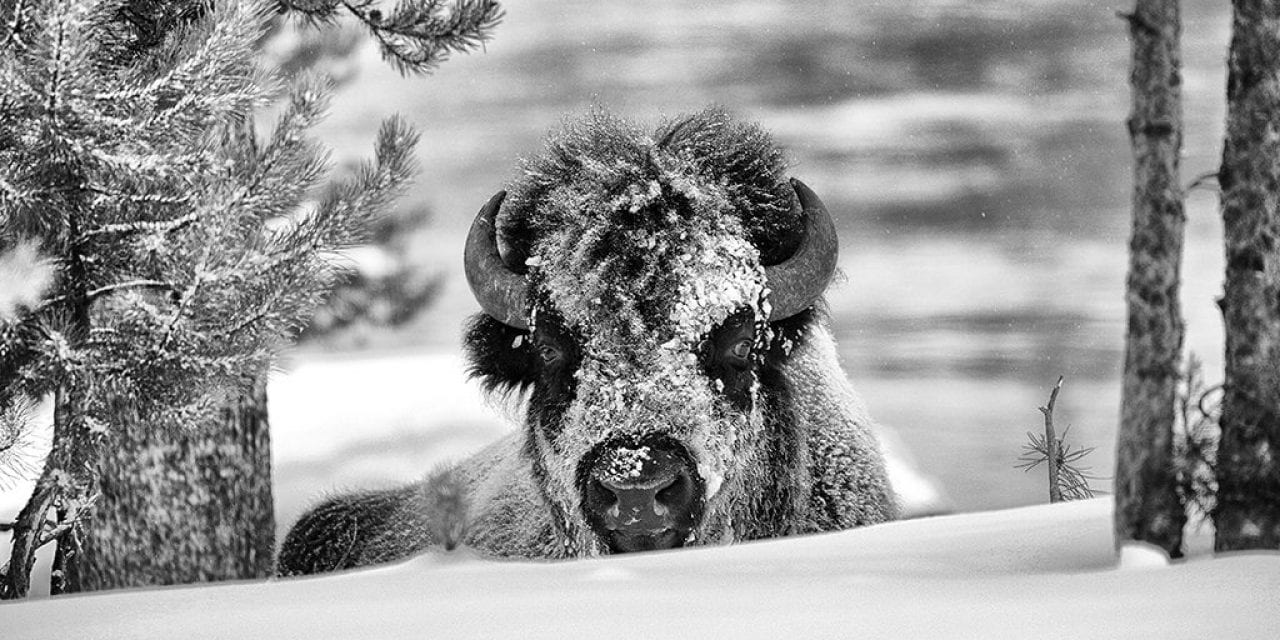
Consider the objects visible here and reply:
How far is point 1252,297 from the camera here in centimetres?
256

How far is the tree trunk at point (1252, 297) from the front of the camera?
2.55 m

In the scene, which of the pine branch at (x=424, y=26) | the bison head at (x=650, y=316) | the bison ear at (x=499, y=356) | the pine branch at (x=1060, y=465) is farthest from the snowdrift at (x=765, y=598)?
the pine branch at (x=424, y=26)

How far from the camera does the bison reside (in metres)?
3.99

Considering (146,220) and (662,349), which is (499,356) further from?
(146,220)

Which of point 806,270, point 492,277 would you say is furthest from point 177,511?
point 806,270

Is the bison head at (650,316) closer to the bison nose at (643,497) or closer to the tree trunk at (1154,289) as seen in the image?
Answer: the bison nose at (643,497)

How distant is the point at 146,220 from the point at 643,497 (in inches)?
77.5

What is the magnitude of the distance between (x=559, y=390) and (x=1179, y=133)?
2513 millimetres

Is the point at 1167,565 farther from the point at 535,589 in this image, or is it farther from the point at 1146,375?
the point at 535,589

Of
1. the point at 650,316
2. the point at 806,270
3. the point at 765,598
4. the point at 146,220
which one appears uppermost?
the point at 146,220

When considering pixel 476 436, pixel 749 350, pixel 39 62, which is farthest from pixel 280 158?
pixel 476 436

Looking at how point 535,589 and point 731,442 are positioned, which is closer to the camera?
point 535,589

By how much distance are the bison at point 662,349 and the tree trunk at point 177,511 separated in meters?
1.00

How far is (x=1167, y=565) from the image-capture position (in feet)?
8.23
